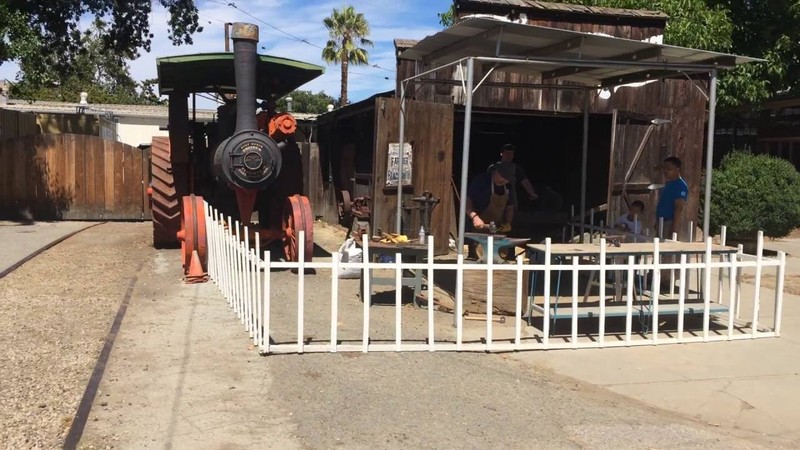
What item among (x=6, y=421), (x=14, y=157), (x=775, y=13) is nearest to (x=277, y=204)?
(x=6, y=421)

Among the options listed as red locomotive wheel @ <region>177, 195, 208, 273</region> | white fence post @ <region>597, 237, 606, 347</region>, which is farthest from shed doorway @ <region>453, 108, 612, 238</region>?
white fence post @ <region>597, 237, 606, 347</region>

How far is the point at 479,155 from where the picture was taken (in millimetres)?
16438

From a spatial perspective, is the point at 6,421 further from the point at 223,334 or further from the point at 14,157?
the point at 14,157

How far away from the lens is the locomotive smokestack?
854 centimetres

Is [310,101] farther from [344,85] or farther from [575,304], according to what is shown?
[575,304]

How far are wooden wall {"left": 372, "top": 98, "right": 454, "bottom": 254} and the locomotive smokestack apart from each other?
161 cm

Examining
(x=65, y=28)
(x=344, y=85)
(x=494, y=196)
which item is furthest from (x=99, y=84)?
(x=494, y=196)

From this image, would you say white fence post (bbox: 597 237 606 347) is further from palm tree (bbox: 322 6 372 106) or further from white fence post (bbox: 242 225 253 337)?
palm tree (bbox: 322 6 372 106)

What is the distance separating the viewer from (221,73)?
10336 mm

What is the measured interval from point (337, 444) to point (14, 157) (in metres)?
14.2

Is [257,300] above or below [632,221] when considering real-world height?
below

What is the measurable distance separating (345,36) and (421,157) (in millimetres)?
30821

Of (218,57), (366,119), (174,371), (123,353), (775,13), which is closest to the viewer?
(174,371)

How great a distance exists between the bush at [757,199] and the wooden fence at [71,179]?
39.7ft
